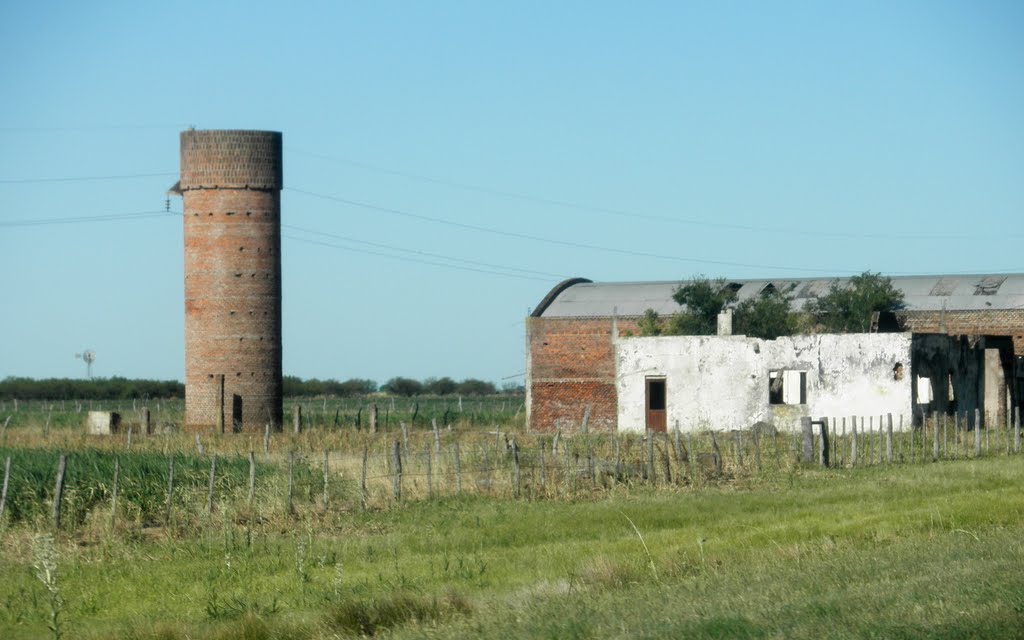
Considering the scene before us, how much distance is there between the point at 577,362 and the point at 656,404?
4150 mm

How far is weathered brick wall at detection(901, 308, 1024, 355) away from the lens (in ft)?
141

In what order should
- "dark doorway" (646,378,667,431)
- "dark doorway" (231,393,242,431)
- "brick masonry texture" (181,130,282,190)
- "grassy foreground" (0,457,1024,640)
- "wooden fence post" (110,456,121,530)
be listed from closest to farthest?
"grassy foreground" (0,457,1024,640)
"wooden fence post" (110,456,121,530)
"dark doorway" (646,378,667,431)
"dark doorway" (231,393,242,431)
"brick masonry texture" (181,130,282,190)

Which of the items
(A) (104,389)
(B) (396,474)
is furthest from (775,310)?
(A) (104,389)

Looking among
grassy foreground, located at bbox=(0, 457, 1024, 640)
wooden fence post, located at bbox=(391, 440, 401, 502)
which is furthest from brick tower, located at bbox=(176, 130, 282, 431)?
grassy foreground, located at bbox=(0, 457, 1024, 640)

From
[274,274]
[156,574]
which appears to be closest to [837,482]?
[156,574]

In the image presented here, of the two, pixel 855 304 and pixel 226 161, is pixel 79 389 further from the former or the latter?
pixel 855 304

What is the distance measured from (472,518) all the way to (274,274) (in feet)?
77.4

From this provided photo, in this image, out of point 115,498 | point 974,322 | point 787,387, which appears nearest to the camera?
point 115,498

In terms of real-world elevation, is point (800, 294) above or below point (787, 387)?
above

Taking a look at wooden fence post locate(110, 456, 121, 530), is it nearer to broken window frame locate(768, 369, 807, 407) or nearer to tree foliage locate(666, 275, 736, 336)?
broken window frame locate(768, 369, 807, 407)

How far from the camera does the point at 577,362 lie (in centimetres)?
4266

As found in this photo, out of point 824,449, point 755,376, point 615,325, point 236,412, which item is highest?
point 615,325

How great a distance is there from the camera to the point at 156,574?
17.3 meters

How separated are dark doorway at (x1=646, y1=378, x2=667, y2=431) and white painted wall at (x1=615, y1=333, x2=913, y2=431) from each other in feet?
0.74
